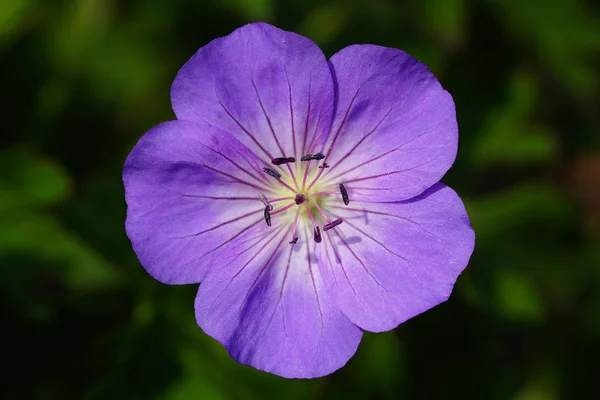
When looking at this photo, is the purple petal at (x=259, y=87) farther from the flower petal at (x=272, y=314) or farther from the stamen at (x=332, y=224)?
the flower petal at (x=272, y=314)

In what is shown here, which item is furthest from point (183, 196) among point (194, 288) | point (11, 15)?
point (11, 15)

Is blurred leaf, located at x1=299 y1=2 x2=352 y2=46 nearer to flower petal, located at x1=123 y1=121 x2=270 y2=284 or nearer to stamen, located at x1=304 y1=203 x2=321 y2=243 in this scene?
stamen, located at x1=304 y1=203 x2=321 y2=243

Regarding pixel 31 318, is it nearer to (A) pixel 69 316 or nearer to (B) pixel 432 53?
(A) pixel 69 316

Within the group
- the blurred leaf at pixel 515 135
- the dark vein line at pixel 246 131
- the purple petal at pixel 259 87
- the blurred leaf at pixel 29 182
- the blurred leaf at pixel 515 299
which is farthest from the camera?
the blurred leaf at pixel 515 135

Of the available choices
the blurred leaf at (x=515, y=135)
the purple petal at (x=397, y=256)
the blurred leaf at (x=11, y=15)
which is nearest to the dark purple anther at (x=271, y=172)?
the purple petal at (x=397, y=256)

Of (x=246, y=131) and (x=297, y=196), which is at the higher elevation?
(x=246, y=131)

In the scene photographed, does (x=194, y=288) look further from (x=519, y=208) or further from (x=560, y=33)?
(x=560, y=33)

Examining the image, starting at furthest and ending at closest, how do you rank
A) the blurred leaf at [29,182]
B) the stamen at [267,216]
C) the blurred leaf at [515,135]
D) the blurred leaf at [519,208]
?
the blurred leaf at [519,208] < the blurred leaf at [515,135] < the blurred leaf at [29,182] < the stamen at [267,216]
